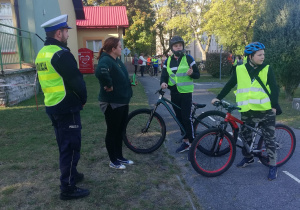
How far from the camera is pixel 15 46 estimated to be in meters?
10.5

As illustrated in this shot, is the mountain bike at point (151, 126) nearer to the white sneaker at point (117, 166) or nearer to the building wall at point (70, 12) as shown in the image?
the white sneaker at point (117, 166)

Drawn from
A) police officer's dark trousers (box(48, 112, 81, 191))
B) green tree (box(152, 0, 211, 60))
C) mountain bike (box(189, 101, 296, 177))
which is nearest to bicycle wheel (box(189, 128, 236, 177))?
mountain bike (box(189, 101, 296, 177))

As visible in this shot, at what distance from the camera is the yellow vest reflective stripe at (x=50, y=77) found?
2.97m

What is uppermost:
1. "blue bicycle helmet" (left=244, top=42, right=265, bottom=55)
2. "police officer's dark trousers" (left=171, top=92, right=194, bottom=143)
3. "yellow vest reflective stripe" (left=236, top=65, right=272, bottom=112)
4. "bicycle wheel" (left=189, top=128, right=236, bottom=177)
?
"blue bicycle helmet" (left=244, top=42, right=265, bottom=55)

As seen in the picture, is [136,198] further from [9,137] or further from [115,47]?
[9,137]

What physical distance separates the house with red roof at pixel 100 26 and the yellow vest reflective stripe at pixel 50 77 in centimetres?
2260

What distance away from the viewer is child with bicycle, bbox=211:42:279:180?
147 inches

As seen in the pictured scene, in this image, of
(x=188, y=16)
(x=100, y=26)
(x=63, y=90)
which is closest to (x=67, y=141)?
(x=63, y=90)

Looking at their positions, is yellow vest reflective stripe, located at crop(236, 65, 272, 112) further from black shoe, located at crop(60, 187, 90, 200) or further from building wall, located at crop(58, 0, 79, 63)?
building wall, located at crop(58, 0, 79, 63)

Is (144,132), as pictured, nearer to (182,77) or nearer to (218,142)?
(182,77)

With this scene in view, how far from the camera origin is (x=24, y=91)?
10.2 m

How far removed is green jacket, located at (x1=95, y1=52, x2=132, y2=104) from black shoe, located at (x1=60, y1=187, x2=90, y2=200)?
4.20 ft

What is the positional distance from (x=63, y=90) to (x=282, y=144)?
11.2 ft

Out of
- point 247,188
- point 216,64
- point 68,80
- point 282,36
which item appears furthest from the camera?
point 216,64
